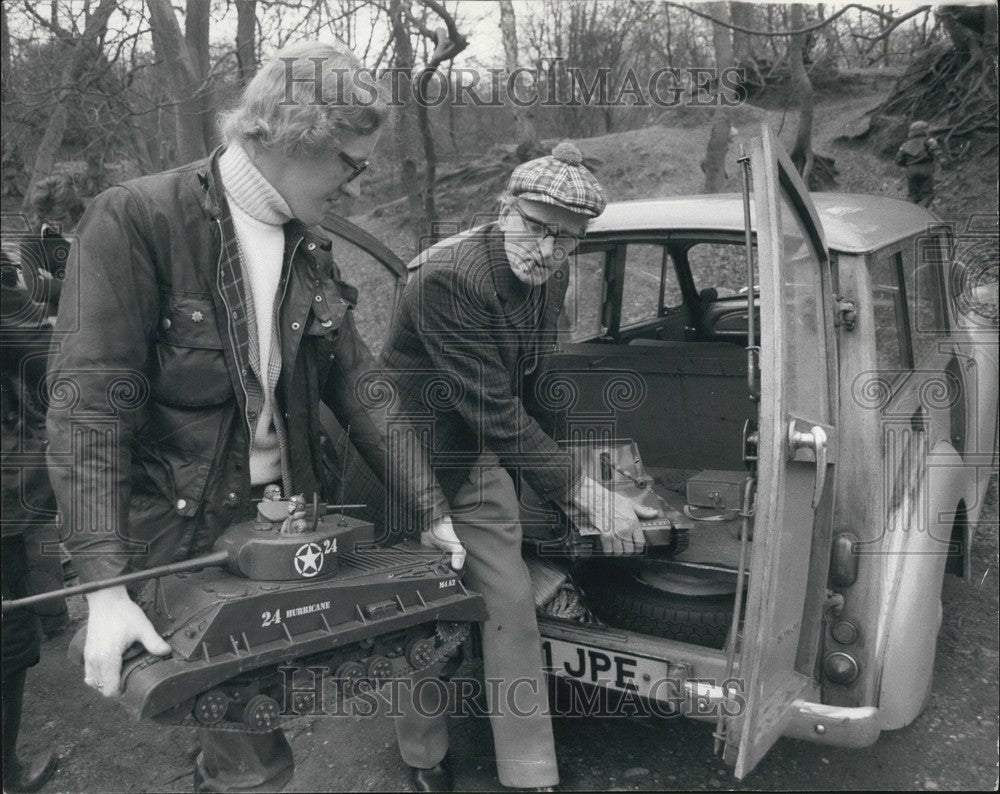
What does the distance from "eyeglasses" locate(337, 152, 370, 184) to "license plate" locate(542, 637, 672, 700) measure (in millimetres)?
→ 1605

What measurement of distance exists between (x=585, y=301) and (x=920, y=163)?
20.2 feet

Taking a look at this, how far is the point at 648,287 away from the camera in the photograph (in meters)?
4.82

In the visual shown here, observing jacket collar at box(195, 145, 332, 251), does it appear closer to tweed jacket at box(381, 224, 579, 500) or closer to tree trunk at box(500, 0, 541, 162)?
tweed jacket at box(381, 224, 579, 500)

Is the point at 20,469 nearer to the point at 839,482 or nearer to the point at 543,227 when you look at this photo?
the point at 543,227

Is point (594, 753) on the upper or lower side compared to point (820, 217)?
lower

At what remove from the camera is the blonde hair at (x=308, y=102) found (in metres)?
1.85

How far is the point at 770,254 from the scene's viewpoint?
2102mm

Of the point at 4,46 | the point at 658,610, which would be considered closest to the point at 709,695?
the point at 658,610

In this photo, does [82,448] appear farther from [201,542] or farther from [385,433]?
[385,433]

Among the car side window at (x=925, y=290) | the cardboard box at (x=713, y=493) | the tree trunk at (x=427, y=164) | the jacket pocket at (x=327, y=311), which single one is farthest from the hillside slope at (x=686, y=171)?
the jacket pocket at (x=327, y=311)

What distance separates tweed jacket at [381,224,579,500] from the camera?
8.56 ft

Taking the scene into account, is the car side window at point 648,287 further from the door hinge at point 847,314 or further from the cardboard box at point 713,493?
the door hinge at point 847,314

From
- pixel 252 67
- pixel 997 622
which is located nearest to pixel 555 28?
pixel 252 67

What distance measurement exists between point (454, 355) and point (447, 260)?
11.9 inches
